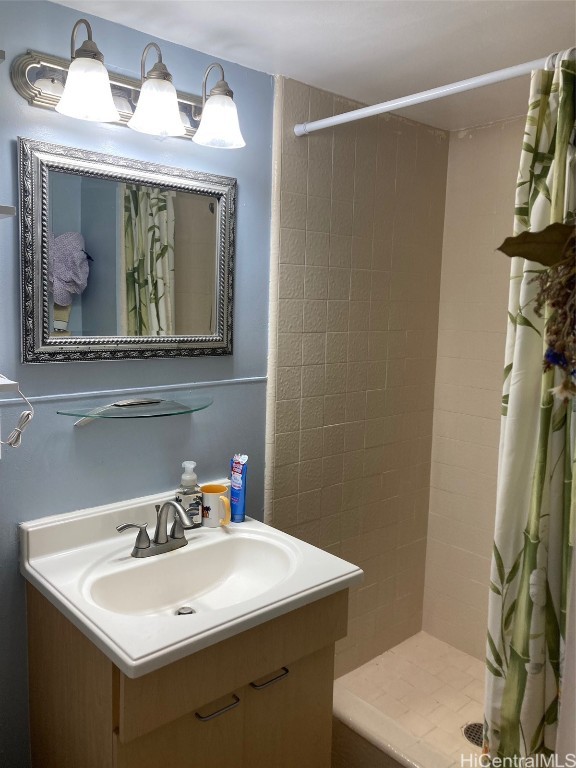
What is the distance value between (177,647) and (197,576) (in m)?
0.47

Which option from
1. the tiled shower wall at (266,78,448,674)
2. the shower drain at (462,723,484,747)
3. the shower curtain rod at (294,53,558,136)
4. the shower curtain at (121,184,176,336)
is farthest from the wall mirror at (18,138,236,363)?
the shower drain at (462,723,484,747)

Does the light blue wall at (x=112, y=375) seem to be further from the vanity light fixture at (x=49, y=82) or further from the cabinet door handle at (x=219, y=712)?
the cabinet door handle at (x=219, y=712)

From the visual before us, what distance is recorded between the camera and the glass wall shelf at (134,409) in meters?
1.60

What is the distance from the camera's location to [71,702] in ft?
4.81

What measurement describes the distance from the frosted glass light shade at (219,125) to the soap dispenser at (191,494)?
90 centimetres

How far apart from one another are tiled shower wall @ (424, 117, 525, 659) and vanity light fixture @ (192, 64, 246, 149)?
46.1 inches

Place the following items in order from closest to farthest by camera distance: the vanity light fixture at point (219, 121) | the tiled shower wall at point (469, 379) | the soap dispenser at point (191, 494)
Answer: the vanity light fixture at point (219, 121) < the soap dispenser at point (191, 494) < the tiled shower wall at point (469, 379)

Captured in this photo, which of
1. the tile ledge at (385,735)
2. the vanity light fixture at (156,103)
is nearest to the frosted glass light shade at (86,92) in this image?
Result: the vanity light fixture at (156,103)

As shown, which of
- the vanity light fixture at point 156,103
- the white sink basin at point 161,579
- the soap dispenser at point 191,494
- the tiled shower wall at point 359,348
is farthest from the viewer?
the tiled shower wall at point 359,348

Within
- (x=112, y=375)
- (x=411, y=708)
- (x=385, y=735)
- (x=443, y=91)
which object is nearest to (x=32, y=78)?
(x=112, y=375)

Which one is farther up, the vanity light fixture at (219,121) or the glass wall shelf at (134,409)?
the vanity light fixture at (219,121)

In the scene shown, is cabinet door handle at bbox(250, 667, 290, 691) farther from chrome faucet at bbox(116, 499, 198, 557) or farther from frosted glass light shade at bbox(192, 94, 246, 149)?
frosted glass light shade at bbox(192, 94, 246, 149)

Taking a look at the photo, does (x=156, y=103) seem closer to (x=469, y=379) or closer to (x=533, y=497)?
(x=533, y=497)

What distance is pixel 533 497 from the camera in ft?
4.36
